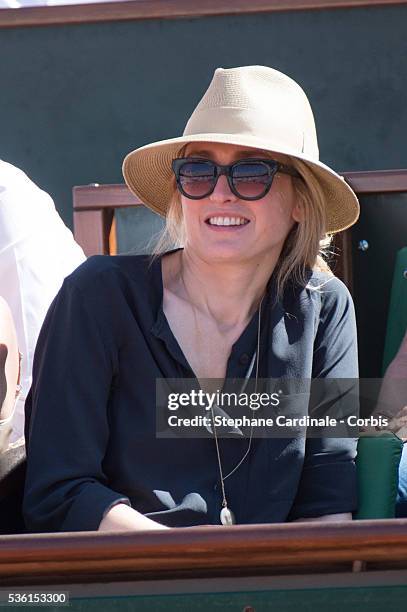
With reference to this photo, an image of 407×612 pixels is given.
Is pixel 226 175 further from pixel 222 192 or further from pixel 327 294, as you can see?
pixel 327 294

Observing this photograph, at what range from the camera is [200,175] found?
2102 mm

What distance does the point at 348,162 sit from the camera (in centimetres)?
344

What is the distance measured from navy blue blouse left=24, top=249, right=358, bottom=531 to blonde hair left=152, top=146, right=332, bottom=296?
104 millimetres

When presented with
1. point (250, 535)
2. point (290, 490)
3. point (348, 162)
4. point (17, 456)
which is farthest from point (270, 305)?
point (348, 162)

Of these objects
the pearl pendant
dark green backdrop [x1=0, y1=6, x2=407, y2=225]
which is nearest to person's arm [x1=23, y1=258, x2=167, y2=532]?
the pearl pendant

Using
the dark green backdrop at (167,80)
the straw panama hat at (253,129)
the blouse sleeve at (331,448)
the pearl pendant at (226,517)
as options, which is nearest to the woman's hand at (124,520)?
the pearl pendant at (226,517)

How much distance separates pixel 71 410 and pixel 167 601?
495mm

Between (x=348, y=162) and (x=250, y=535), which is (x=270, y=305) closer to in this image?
(x=250, y=535)

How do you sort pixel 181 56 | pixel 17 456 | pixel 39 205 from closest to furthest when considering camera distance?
pixel 17 456 → pixel 39 205 → pixel 181 56

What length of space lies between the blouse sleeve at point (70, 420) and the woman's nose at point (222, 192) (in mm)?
287

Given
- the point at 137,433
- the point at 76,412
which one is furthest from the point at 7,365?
the point at 137,433

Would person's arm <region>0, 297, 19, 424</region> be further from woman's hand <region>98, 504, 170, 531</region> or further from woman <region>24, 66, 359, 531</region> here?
woman's hand <region>98, 504, 170, 531</region>

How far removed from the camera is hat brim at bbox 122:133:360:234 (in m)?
2.20

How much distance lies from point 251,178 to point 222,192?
6 centimetres
